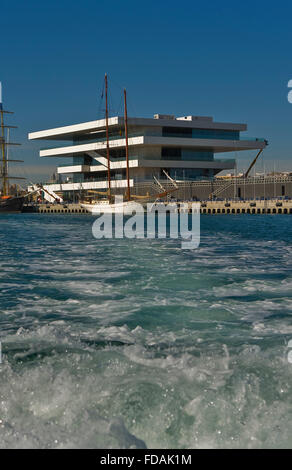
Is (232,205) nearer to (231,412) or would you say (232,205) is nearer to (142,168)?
(142,168)

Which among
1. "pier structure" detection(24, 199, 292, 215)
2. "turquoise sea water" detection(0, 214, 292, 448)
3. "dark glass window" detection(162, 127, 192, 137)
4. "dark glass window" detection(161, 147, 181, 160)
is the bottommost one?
"turquoise sea water" detection(0, 214, 292, 448)

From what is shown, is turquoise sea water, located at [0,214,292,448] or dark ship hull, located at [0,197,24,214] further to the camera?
dark ship hull, located at [0,197,24,214]

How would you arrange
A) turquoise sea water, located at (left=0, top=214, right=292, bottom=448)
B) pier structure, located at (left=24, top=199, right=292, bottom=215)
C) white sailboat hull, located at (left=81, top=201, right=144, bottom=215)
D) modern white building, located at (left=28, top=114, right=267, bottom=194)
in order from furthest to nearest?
modern white building, located at (left=28, top=114, right=267, bottom=194) → white sailboat hull, located at (left=81, top=201, right=144, bottom=215) → pier structure, located at (left=24, top=199, right=292, bottom=215) → turquoise sea water, located at (left=0, top=214, right=292, bottom=448)

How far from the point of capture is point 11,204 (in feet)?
325

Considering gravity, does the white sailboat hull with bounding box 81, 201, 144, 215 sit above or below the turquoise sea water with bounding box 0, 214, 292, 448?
above

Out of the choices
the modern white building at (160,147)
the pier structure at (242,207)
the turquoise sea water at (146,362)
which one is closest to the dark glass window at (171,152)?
the modern white building at (160,147)

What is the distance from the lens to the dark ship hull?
98.4 metres

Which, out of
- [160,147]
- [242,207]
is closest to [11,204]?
[160,147]

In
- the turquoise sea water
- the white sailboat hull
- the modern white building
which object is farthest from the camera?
the modern white building

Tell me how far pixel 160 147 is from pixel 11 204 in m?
31.0

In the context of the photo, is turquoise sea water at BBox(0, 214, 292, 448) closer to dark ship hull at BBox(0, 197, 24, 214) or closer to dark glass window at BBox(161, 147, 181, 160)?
dark glass window at BBox(161, 147, 181, 160)

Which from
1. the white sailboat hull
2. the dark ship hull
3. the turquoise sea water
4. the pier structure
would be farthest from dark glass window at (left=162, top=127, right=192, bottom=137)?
the turquoise sea water

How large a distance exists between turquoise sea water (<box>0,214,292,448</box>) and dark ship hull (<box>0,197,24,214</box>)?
87.3 metres

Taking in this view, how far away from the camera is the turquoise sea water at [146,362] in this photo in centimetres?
517
